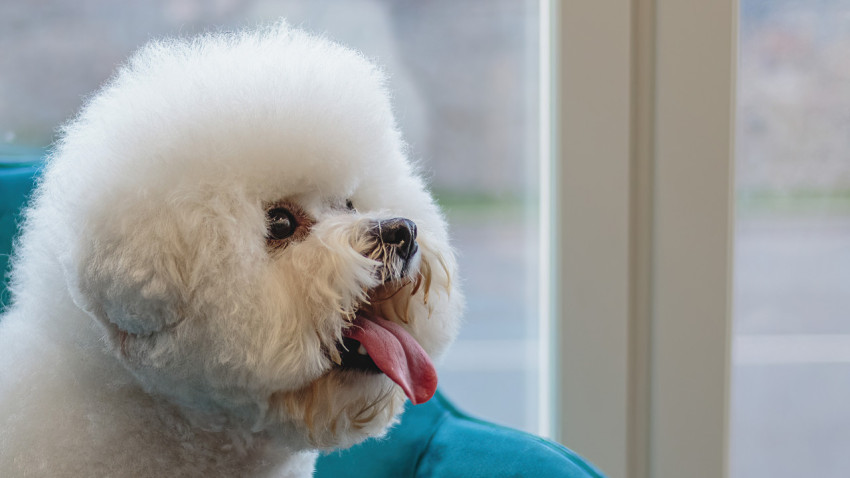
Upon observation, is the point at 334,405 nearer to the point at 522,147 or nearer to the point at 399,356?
the point at 399,356

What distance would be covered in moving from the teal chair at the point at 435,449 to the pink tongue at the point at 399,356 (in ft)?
1.09

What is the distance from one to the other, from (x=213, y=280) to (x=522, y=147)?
2.98 ft

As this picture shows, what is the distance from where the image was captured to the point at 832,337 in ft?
5.14

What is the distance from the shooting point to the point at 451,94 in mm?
1521

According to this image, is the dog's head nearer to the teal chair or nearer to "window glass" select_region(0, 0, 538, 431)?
the teal chair

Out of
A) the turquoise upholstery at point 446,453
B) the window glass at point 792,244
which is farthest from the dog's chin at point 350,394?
the window glass at point 792,244

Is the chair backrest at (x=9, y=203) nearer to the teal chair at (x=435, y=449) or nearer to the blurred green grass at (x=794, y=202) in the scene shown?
the teal chair at (x=435, y=449)

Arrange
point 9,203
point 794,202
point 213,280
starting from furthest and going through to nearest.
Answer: point 794,202 → point 9,203 → point 213,280

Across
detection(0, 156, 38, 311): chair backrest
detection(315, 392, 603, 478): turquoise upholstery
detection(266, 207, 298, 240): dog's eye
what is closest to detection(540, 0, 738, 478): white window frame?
detection(315, 392, 603, 478): turquoise upholstery

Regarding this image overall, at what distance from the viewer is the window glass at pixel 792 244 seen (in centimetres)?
145

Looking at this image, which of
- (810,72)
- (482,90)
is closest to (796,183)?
(810,72)

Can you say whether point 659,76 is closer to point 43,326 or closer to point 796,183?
point 796,183

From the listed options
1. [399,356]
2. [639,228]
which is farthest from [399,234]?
[639,228]

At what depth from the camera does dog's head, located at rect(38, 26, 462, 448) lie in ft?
2.35
